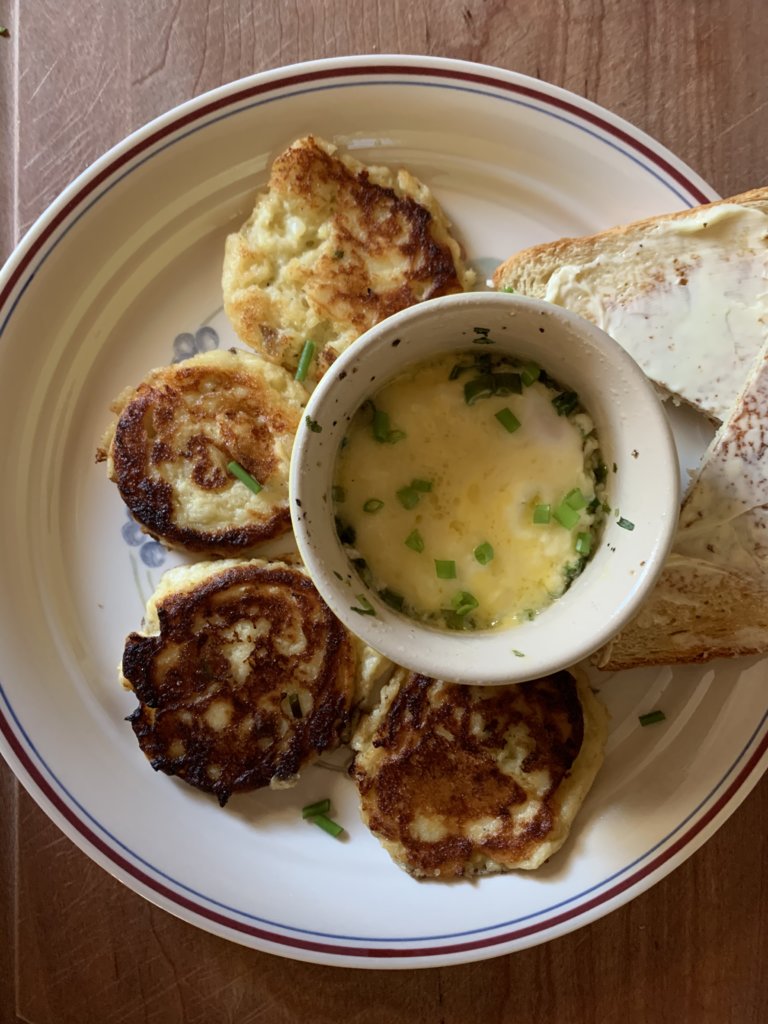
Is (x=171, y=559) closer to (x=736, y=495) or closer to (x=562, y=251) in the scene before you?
(x=562, y=251)

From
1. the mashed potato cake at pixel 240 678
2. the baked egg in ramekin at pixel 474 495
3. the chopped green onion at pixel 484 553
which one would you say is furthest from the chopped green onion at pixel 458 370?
the mashed potato cake at pixel 240 678

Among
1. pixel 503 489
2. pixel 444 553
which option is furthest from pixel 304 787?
pixel 503 489

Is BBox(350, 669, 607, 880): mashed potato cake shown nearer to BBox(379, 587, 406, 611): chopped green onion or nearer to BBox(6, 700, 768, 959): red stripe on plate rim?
BBox(6, 700, 768, 959): red stripe on plate rim

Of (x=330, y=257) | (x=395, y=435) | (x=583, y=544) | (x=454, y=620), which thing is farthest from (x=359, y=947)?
(x=330, y=257)

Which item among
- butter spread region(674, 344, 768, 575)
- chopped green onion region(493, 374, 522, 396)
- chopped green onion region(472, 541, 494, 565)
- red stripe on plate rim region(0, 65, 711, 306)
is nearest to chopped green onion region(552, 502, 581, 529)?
chopped green onion region(472, 541, 494, 565)

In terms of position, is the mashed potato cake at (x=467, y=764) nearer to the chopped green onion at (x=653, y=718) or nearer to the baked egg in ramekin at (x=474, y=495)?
the chopped green onion at (x=653, y=718)

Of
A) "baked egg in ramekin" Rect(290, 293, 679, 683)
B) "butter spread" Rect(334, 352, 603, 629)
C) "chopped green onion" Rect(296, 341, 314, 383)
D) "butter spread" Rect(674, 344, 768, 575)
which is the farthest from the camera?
"chopped green onion" Rect(296, 341, 314, 383)
